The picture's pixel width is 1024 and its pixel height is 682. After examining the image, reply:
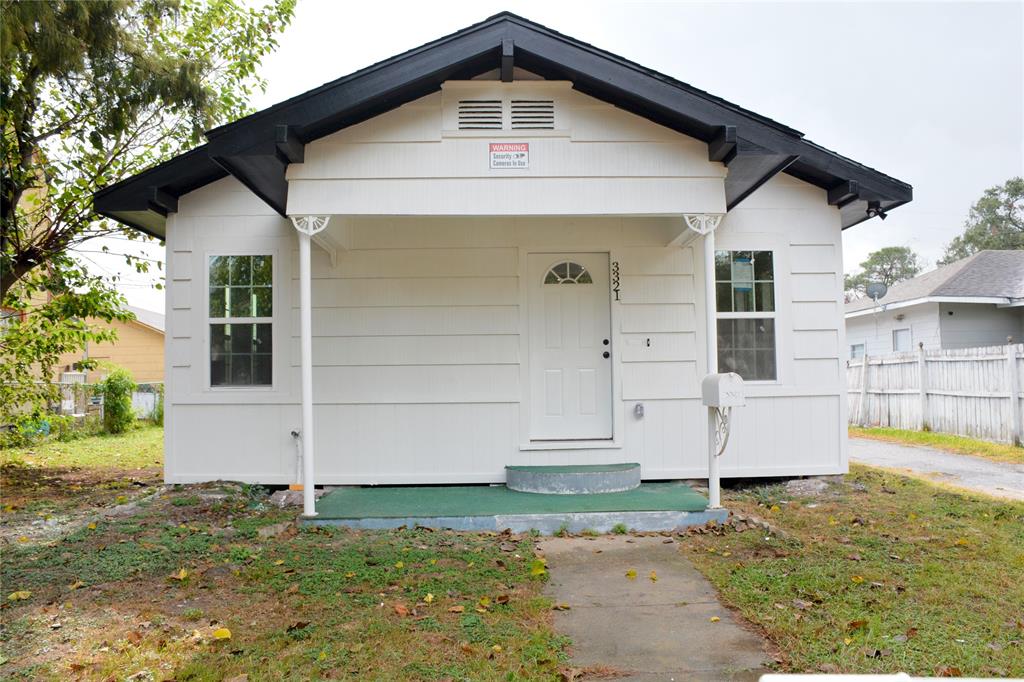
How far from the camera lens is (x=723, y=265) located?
6.76 metres

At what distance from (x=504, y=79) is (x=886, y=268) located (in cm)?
5082

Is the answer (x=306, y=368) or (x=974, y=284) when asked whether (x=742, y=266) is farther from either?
(x=974, y=284)

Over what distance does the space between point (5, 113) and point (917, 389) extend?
14372 mm

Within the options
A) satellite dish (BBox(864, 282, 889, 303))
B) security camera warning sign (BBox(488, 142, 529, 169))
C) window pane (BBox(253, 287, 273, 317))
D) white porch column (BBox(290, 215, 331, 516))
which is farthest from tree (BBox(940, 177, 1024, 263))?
white porch column (BBox(290, 215, 331, 516))

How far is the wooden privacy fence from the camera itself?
1029cm

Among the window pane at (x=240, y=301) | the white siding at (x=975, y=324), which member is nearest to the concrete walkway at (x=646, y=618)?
the window pane at (x=240, y=301)

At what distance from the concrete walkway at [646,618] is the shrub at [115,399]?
12.8 m

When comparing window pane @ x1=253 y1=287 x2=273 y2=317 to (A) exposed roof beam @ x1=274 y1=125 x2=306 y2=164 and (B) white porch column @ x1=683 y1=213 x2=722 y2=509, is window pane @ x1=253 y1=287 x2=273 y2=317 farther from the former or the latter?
(B) white porch column @ x1=683 y1=213 x2=722 y2=509

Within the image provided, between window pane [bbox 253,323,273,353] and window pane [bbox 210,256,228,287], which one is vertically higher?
window pane [bbox 210,256,228,287]

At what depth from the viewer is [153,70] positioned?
7504 millimetres

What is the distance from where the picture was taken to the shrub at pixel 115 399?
14.5 meters

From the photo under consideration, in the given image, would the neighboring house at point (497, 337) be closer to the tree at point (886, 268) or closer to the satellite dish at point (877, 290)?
the satellite dish at point (877, 290)

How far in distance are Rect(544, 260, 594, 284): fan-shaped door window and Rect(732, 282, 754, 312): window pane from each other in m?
1.40

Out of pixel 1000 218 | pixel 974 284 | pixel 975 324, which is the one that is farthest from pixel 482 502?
pixel 1000 218
